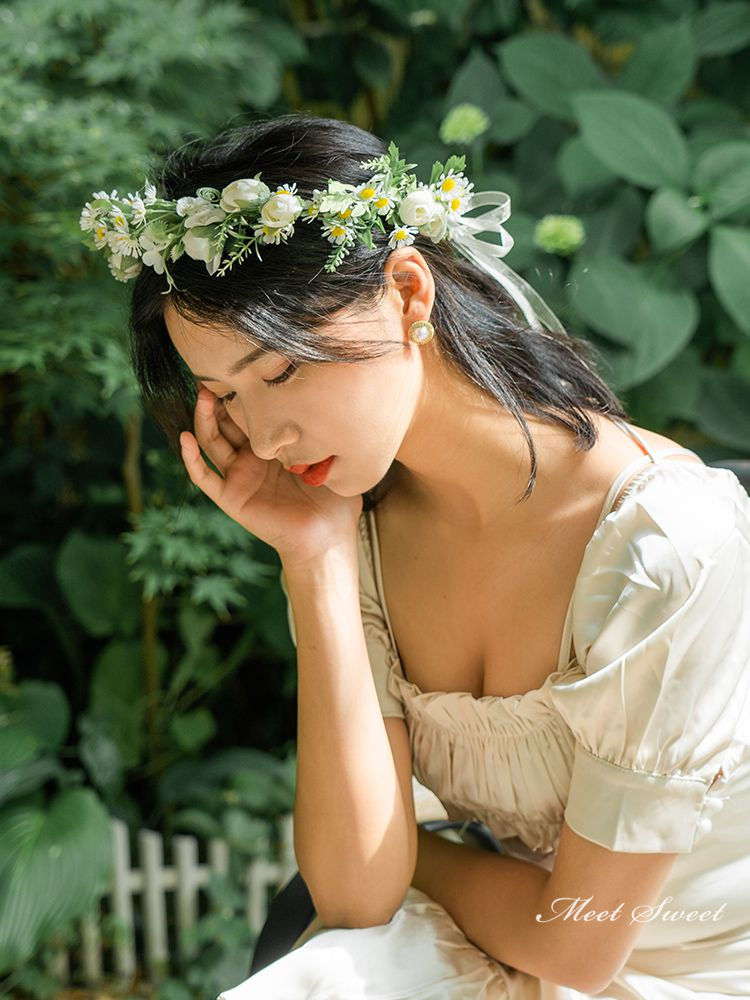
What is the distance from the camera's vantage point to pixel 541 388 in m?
1.06

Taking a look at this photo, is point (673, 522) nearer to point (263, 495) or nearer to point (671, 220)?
point (263, 495)

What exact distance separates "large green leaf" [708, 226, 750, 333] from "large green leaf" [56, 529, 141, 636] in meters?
1.35

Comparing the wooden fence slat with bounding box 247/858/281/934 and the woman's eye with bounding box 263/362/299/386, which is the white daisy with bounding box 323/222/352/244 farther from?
the wooden fence slat with bounding box 247/858/281/934

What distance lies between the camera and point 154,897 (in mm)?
2104

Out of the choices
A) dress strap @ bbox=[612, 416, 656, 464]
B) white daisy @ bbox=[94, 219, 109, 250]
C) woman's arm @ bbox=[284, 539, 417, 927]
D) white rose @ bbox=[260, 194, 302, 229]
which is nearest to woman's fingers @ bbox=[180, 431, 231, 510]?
woman's arm @ bbox=[284, 539, 417, 927]

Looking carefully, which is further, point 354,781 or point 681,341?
point 681,341

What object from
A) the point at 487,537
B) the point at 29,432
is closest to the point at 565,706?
the point at 487,537

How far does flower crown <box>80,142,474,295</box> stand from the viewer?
874 mm

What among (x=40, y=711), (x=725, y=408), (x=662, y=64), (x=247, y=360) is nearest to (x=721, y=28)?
(x=662, y=64)

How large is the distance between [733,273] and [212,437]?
124 centimetres

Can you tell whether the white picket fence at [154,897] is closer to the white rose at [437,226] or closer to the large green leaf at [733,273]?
the large green leaf at [733,273]

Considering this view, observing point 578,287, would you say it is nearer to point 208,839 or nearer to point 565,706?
point 565,706

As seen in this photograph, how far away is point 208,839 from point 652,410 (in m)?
1.32

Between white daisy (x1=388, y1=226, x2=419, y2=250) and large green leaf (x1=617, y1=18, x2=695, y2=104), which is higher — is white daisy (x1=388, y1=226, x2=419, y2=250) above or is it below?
below
